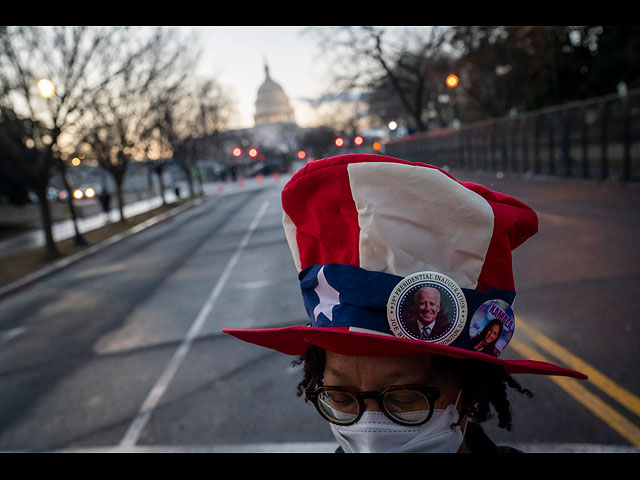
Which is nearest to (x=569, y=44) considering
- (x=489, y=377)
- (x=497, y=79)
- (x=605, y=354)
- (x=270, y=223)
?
(x=497, y=79)

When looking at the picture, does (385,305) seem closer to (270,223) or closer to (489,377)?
(489,377)

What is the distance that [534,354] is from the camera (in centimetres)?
506

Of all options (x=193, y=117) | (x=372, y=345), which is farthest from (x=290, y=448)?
(x=193, y=117)

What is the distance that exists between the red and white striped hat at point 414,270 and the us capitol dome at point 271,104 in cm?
13233

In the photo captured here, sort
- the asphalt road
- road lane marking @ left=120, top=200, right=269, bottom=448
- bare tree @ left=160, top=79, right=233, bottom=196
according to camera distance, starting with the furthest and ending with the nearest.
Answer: bare tree @ left=160, top=79, right=233, bottom=196, road lane marking @ left=120, top=200, right=269, bottom=448, the asphalt road

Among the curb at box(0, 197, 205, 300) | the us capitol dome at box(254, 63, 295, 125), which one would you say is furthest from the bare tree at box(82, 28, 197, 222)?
the us capitol dome at box(254, 63, 295, 125)

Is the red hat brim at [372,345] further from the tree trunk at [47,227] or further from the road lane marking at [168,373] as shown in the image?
the tree trunk at [47,227]

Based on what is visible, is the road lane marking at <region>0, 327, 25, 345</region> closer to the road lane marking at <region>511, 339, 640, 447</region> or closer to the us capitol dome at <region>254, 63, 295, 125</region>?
the road lane marking at <region>511, 339, 640, 447</region>

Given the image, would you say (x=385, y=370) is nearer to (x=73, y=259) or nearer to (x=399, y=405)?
(x=399, y=405)

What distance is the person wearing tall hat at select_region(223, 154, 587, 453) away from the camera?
1.35 metres

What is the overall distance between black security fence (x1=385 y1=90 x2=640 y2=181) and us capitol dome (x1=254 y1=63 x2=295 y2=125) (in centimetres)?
11426

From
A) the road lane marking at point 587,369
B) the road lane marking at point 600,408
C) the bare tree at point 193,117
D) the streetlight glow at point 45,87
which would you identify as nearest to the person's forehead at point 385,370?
the road lane marking at point 600,408

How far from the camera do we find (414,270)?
4.49ft

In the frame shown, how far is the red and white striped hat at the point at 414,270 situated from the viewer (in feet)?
4.31
